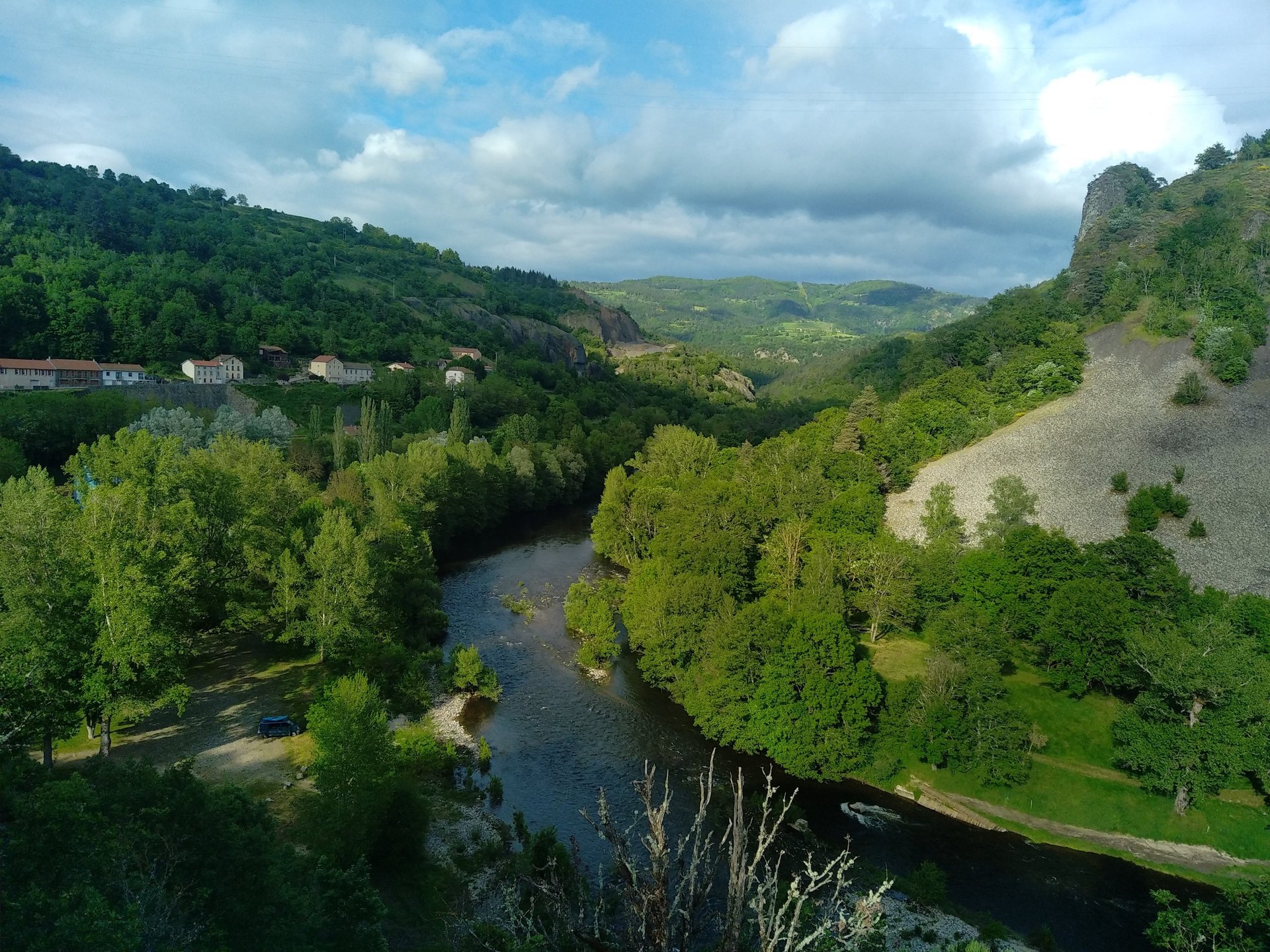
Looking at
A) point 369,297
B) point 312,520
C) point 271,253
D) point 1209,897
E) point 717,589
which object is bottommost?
point 1209,897

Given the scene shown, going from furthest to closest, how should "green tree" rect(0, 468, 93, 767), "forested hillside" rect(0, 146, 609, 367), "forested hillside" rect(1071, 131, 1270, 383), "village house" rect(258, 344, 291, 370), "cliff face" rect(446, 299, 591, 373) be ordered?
1. "cliff face" rect(446, 299, 591, 373)
2. "village house" rect(258, 344, 291, 370)
3. "forested hillside" rect(0, 146, 609, 367)
4. "forested hillside" rect(1071, 131, 1270, 383)
5. "green tree" rect(0, 468, 93, 767)

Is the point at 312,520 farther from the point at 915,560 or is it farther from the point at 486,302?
the point at 486,302

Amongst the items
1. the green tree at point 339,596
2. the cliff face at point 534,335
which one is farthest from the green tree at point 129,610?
the cliff face at point 534,335

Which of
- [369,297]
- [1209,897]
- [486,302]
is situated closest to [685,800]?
[1209,897]

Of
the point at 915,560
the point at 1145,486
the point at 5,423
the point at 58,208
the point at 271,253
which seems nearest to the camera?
the point at 915,560

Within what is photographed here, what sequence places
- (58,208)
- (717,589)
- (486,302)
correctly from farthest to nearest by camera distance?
(486,302), (58,208), (717,589)

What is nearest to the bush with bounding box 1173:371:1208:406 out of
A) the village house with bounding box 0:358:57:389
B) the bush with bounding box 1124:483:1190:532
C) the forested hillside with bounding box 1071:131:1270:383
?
the forested hillside with bounding box 1071:131:1270:383

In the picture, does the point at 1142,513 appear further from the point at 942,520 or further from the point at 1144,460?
the point at 942,520

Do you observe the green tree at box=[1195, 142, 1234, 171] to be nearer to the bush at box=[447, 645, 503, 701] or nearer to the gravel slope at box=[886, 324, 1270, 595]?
the gravel slope at box=[886, 324, 1270, 595]

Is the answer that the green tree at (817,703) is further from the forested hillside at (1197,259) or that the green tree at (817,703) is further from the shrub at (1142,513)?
the forested hillside at (1197,259)
